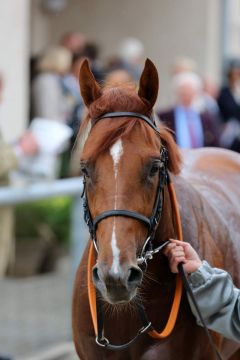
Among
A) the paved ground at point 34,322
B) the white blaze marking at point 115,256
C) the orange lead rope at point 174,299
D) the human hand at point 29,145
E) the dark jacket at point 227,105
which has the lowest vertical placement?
the dark jacket at point 227,105

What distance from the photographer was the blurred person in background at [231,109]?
9.88 m

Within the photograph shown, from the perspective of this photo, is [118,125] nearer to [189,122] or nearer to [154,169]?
[154,169]

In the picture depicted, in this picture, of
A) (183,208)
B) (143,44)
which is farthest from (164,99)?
(183,208)

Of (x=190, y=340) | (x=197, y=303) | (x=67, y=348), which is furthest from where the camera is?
(x=67, y=348)

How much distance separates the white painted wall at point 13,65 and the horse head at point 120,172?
587cm

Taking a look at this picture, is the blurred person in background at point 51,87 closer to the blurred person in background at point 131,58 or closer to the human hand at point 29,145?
the blurred person in background at point 131,58

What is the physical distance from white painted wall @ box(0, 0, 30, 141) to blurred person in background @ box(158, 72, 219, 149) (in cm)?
185

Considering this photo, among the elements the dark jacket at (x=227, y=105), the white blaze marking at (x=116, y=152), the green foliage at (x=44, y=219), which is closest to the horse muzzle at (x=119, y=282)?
the white blaze marking at (x=116, y=152)

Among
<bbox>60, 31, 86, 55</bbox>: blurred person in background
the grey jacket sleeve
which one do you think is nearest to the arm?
the grey jacket sleeve

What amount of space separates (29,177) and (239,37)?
29.6 feet

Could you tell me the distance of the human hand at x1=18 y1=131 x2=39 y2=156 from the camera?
7.10 meters

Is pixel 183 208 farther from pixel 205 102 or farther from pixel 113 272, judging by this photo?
pixel 205 102

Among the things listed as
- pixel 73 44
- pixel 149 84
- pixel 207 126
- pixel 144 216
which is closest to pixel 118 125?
pixel 149 84

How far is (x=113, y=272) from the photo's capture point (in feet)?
11.0
